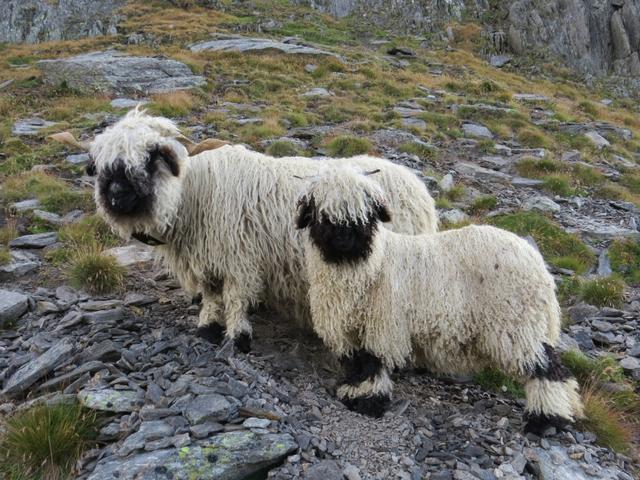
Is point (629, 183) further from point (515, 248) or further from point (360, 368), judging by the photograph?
point (360, 368)

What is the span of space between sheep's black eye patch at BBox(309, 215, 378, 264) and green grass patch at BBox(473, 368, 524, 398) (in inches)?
80.2

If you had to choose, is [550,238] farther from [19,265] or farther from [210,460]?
[19,265]

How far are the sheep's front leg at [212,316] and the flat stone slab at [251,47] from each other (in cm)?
2436

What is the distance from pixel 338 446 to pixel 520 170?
36.8 feet

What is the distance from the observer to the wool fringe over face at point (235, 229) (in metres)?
5.46

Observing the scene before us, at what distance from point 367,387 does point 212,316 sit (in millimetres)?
1921

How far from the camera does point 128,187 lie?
15.9ft

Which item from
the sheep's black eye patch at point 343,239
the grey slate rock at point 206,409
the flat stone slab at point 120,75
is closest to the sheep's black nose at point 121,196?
the sheep's black eye patch at point 343,239

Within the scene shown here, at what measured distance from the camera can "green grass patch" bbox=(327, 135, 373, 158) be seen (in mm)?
12688

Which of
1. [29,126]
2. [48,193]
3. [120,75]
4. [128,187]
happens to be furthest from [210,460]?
[120,75]

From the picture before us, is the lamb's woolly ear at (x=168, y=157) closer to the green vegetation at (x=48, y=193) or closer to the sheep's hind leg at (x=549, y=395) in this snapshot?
the sheep's hind leg at (x=549, y=395)

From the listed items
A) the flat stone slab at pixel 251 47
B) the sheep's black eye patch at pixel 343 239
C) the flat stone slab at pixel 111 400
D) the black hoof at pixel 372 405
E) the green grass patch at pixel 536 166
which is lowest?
the black hoof at pixel 372 405

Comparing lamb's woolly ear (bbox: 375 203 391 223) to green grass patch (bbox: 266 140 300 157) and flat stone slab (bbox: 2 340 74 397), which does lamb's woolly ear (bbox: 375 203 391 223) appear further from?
green grass patch (bbox: 266 140 300 157)

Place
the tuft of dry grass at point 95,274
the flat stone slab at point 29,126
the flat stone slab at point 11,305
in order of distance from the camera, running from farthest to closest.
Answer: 1. the flat stone slab at point 29,126
2. the tuft of dry grass at point 95,274
3. the flat stone slab at point 11,305
